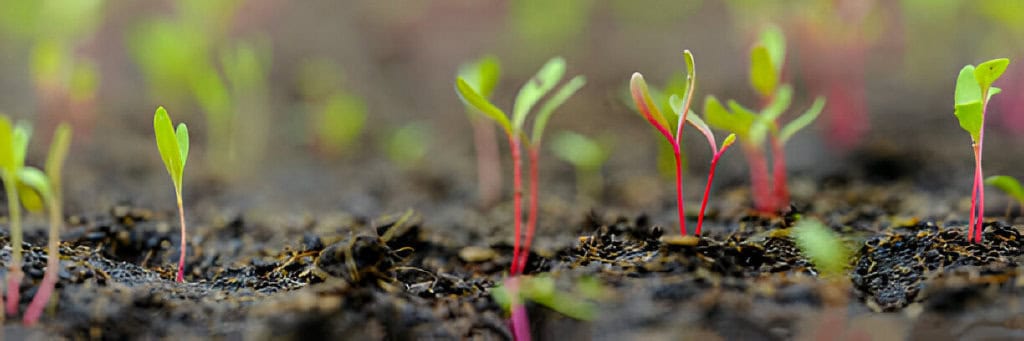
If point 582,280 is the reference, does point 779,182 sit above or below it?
above

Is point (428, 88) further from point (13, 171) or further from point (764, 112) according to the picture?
point (13, 171)

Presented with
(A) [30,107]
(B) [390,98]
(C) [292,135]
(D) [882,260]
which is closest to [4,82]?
(A) [30,107]

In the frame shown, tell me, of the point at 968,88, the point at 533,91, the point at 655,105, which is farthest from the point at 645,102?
the point at 968,88

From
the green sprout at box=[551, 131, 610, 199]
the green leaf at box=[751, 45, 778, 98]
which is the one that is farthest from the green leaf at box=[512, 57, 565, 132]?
the green sprout at box=[551, 131, 610, 199]

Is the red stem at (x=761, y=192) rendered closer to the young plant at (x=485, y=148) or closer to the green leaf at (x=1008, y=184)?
the green leaf at (x=1008, y=184)

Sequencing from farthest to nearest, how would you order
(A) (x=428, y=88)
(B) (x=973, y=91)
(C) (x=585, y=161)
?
1. (A) (x=428, y=88)
2. (C) (x=585, y=161)
3. (B) (x=973, y=91)

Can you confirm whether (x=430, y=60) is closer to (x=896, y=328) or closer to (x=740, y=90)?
(x=740, y=90)

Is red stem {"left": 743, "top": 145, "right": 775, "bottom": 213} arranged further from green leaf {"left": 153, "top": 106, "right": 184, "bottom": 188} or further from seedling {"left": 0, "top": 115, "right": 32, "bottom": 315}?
seedling {"left": 0, "top": 115, "right": 32, "bottom": 315}
